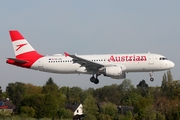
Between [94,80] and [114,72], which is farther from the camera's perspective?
[94,80]

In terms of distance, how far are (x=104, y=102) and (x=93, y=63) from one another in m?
64.9

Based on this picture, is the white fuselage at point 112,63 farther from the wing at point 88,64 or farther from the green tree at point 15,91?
the green tree at point 15,91

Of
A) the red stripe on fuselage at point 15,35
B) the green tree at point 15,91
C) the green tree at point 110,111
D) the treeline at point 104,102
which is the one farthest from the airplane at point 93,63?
the green tree at point 15,91

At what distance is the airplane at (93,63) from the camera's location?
57969 millimetres

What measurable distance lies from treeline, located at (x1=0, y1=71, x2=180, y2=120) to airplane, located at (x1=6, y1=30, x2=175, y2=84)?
24.0 ft

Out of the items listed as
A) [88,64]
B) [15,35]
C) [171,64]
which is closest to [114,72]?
[88,64]

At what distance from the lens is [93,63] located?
58.3m

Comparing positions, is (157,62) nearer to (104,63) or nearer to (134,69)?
(134,69)

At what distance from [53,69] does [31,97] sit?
3466cm

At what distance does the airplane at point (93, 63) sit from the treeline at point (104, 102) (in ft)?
24.0

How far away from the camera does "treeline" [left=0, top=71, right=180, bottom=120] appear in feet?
281

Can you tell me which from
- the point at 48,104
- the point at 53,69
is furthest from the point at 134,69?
the point at 48,104

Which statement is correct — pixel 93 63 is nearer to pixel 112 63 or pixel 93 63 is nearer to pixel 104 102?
pixel 112 63

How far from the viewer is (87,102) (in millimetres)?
102875
